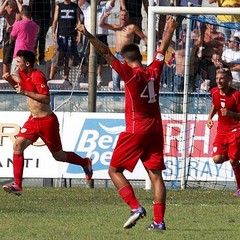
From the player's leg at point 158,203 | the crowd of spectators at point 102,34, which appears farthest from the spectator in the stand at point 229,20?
the player's leg at point 158,203

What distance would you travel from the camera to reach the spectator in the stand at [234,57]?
21281 mm

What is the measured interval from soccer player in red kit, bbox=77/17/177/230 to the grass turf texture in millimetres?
500

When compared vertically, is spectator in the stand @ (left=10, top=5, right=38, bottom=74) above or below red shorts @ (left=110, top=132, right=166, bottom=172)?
above

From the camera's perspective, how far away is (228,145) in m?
18.5

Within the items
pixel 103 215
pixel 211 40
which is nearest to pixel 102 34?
pixel 211 40

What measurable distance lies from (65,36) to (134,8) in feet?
5.14

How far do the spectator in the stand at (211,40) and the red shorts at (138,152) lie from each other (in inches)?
353

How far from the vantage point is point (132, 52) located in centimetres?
1213

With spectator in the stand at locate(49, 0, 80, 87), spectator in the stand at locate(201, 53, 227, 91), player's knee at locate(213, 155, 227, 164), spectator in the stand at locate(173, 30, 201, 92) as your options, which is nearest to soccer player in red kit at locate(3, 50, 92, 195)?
player's knee at locate(213, 155, 227, 164)

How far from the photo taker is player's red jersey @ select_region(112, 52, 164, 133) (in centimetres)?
1212

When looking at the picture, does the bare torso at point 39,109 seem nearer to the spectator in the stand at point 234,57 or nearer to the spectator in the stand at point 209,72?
the spectator in the stand at point 209,72

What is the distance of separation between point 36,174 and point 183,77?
339 cm

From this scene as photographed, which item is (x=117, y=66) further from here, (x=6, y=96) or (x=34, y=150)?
(x=6, y=96)

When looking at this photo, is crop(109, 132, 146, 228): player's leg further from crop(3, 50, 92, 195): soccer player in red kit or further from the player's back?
crop(3, 50, 92, 195): soccer player in red kit
